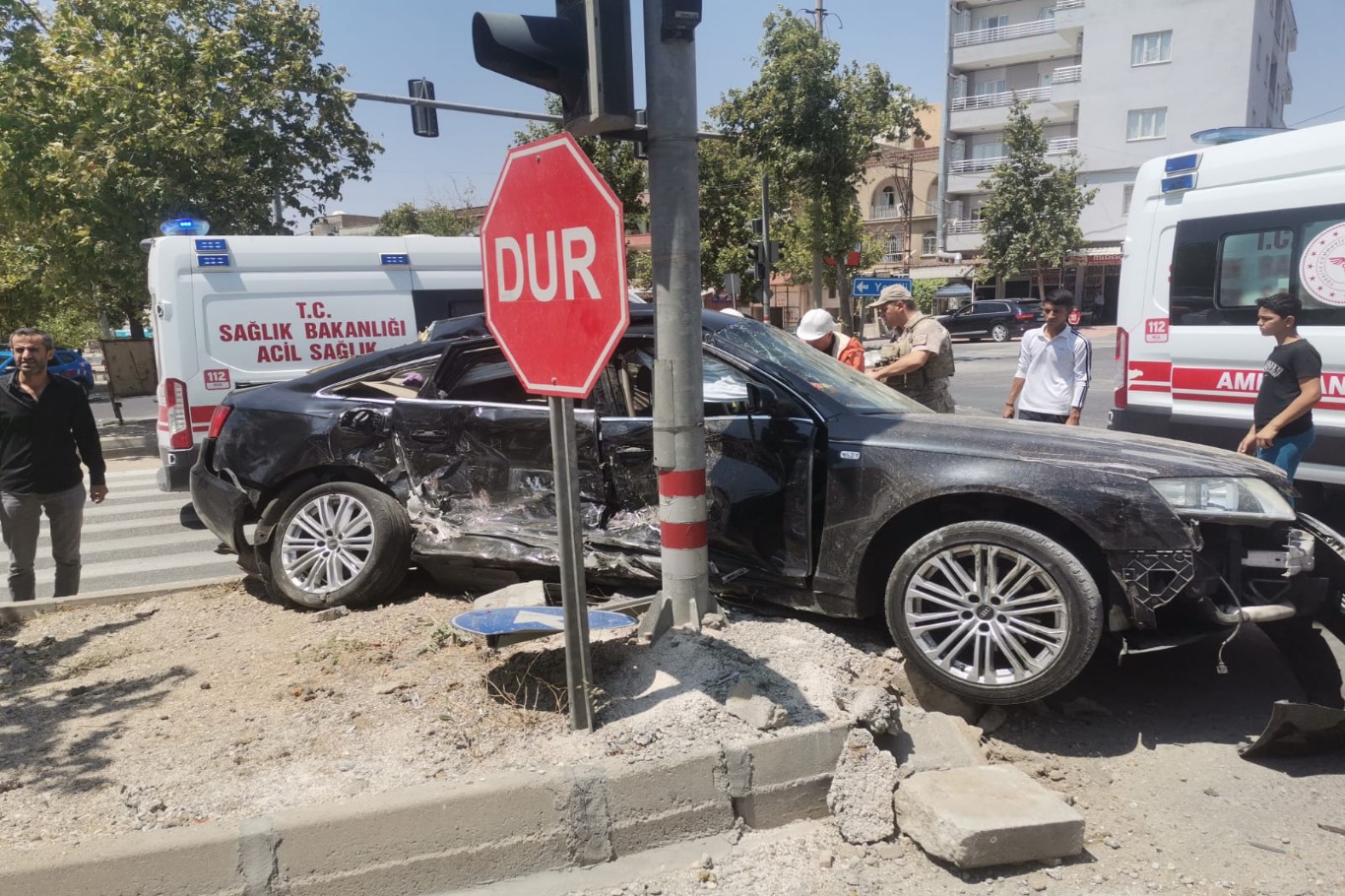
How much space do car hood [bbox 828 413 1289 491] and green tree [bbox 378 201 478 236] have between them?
4327 centimetres

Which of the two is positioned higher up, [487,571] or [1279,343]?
[1279,343]

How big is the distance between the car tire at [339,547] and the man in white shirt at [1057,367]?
4.55 m

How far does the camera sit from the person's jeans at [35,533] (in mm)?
5723

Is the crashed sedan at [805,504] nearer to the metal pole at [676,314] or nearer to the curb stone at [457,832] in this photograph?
the metal pole at [676,314]

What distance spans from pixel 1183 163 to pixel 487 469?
5.66 m

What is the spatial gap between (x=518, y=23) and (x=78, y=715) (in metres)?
3.18

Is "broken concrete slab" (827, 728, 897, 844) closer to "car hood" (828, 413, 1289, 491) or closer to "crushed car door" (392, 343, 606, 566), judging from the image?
"car hood" (828, 413, 1289, 491)

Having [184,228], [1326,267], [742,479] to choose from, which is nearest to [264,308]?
[184,228]

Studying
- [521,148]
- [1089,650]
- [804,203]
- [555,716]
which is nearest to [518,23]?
[521,148]

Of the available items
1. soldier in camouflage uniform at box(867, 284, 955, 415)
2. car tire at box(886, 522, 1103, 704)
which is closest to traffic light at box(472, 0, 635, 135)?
car tire at box(886, 522, 1103, 704)

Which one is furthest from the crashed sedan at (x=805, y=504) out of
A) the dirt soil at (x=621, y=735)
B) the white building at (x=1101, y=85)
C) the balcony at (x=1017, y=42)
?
the balcony at (x=1017, y=42)

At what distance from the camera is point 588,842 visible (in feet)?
10.2

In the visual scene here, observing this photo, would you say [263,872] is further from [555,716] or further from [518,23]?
[518,23]

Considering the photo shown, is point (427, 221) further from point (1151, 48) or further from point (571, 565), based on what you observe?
point (571, 565)
